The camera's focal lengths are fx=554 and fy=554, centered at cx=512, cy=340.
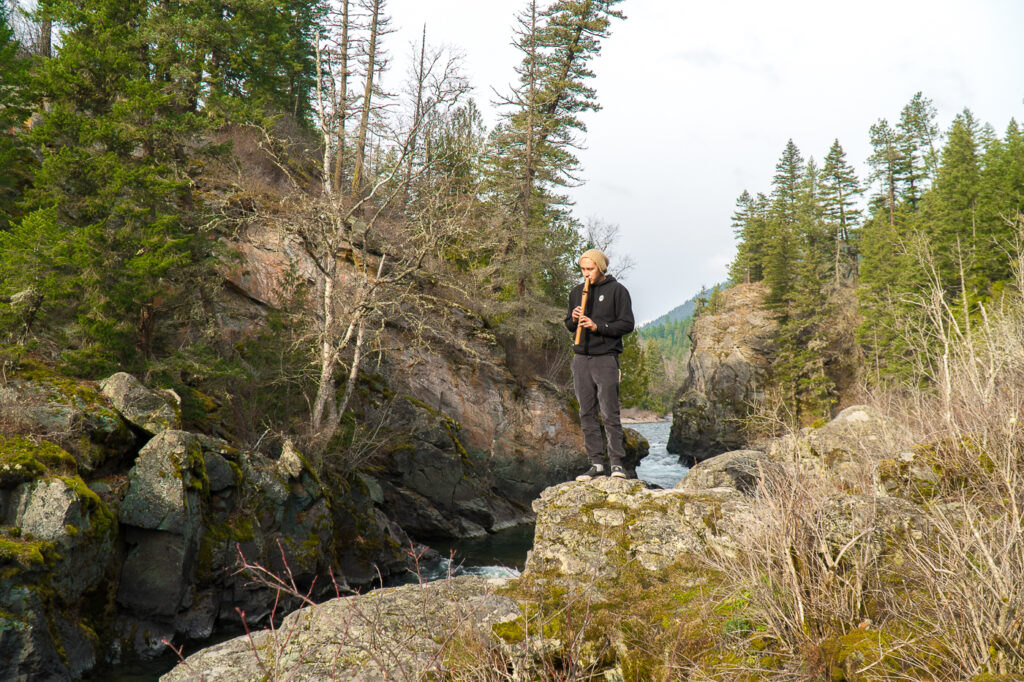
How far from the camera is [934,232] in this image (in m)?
32.3

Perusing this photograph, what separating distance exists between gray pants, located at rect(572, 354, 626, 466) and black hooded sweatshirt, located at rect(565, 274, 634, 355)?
118 millimetres

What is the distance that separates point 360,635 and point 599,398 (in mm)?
3399

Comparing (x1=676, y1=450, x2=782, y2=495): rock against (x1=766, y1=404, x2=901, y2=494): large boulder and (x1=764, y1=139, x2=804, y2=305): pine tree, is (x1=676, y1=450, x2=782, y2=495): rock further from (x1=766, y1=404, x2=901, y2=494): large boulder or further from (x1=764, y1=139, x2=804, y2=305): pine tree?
(x1=764, y1=139, x2=804, y2=305): pine tree

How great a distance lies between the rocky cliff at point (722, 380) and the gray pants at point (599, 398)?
118 ft

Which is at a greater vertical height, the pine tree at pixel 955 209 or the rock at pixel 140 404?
the pine tree at pixel 955 209

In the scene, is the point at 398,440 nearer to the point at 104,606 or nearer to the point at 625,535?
the point at 104,606

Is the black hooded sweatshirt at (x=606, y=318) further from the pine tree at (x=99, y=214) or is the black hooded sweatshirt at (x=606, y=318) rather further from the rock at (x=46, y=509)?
the pine tree at (x=99, y=214)

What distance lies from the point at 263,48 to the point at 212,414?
18.8 metres

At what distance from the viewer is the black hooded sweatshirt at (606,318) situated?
19.7 feet

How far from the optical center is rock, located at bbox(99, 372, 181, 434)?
9.38 meters

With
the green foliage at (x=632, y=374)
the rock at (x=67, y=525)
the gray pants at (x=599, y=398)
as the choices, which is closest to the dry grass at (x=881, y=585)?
the gray pants at (x=599, y=398)

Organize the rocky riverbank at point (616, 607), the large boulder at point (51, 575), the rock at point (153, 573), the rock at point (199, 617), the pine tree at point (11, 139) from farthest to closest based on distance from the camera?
the pine tree at point (11, 139), the rock at point (199, 617), the rock at point (153, 573), the large boulder at point (51, 575), the rocky riverbank at point (616, 607)

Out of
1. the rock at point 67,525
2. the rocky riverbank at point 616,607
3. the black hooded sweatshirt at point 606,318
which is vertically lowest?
the rock at point 67,525

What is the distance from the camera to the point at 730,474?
8461 millimetres
